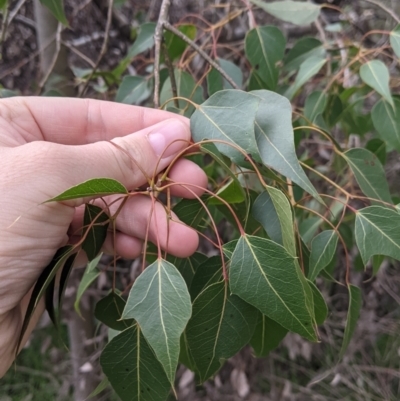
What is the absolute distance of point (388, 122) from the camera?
2.59 feet

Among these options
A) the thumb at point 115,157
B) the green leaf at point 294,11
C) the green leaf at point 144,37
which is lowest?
the thumb at point 115,157

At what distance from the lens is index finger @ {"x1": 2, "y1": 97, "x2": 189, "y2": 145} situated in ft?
2.54

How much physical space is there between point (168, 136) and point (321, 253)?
27cm

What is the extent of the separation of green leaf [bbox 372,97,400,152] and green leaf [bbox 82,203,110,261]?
0.53 m

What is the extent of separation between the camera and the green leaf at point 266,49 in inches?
32.3

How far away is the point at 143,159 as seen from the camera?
61cm

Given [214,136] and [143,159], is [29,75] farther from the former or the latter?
[214,136]

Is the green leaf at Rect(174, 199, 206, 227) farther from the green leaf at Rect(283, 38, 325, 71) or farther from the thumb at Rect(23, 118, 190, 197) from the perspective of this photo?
the green leaf at Rect(283, 38, 325, 71)

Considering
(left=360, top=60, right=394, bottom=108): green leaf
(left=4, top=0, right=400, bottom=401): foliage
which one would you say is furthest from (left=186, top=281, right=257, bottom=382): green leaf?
(left=360, top=60, right=394, bottom=108): green leaf

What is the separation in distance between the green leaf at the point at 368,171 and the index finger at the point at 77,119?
13.7 inches

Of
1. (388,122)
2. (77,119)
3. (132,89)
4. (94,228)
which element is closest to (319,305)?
(94,228)

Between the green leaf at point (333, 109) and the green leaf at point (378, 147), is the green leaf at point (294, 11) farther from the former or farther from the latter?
the green leaf at point (378, 147)

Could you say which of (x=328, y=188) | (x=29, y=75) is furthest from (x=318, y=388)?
(x=29, y=75)

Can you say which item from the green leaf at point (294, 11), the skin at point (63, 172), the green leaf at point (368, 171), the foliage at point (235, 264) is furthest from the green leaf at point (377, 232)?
the green leaf at point (294, 11)
